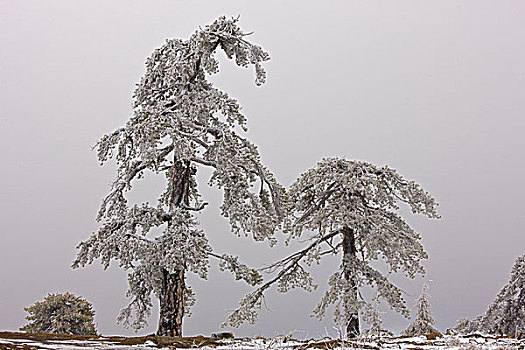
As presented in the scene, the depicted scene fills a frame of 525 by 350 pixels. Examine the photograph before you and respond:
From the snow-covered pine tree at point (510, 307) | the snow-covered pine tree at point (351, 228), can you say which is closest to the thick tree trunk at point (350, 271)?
the snow-covered pine tree at point (351, 228)

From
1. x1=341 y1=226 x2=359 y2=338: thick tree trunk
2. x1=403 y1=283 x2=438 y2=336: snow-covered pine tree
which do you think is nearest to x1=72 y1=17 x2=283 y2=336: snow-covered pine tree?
x1=341 y1=226 x2=359 y2=338: thick tree trunk

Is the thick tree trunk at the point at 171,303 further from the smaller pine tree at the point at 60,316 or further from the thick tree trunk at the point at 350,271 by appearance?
the smaller pine tree at the point at 60,316

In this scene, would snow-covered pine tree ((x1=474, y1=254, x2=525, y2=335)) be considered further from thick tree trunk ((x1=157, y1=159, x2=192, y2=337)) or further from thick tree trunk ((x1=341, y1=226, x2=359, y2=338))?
thick tree trunk ((x1=157, y1=159, x2=192, y2=337))

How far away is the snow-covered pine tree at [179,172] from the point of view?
10.6m

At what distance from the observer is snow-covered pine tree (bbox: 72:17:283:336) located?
10641 mm

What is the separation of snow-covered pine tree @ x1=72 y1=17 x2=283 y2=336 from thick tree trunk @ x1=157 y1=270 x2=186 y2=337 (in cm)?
2

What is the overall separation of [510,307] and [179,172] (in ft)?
37.6

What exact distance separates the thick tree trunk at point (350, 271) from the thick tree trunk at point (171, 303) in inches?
194

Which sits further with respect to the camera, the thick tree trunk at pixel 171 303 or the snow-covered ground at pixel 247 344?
the thick tree trunk at pixel 171 303

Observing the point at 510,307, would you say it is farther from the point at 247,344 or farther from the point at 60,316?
the point at 60,316

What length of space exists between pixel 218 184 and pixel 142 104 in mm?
2928

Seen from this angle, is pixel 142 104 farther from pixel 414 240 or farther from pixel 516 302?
pixel 516 302

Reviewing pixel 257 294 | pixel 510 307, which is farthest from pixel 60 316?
pixel 510 307

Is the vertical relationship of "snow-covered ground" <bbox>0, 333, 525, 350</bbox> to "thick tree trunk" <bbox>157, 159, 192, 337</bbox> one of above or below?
below
